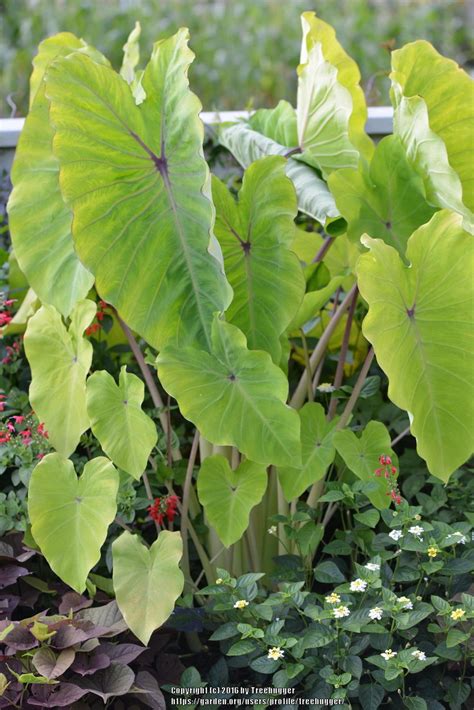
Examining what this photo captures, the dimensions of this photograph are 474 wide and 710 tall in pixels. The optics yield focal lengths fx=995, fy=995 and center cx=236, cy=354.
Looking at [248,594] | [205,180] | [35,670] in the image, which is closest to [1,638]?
[35,670]

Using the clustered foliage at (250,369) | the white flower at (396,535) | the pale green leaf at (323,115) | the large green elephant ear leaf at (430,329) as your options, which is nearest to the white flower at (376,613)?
the clustered foliage at (250,369)

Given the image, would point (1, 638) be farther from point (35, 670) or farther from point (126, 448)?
point (126, 448)

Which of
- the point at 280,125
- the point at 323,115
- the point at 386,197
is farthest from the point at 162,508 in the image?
the point at 280,125

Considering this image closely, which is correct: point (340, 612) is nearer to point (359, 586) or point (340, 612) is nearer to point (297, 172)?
point (359, 586)

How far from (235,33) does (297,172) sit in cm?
389

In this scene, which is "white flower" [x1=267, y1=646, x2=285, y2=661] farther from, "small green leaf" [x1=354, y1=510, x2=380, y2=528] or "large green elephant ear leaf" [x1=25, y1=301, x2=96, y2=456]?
"large green elephant ear leaf" [x1=25, y1=301, x2=96, y2=456]

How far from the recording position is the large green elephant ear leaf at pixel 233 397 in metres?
1.56

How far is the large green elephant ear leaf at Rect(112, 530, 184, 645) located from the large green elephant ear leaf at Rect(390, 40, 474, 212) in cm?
85

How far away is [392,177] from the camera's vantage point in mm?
1749

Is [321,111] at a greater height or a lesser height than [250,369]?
greater

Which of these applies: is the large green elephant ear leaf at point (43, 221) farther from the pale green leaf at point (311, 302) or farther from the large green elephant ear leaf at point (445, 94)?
the large green elephant ear leaf at point (445, 94)

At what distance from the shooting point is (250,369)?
5.13ft

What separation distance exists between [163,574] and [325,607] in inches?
10.2

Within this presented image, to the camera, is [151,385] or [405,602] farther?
[151,385]
